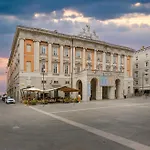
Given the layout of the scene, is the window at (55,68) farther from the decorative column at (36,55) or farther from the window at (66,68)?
the decorative column at (36,55)

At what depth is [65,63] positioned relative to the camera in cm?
4403

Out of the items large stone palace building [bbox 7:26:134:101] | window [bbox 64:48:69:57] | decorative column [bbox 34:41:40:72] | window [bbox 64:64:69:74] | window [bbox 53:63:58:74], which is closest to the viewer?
large stone palace building [bbox 7:26:134:101]

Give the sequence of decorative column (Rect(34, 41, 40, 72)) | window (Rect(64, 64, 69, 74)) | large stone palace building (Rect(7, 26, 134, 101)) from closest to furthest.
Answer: large stone palace building (Rect(7, 26, 134, 101)) → decorative column (Rect(34, 41, 40, 72)) → window (Rect(64, 64, 69, 74))

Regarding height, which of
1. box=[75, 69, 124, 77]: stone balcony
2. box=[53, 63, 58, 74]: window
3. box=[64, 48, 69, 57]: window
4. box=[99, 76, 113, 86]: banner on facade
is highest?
box=[64, 48, 69, 57]: window

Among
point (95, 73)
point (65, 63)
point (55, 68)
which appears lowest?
point (95, 73)

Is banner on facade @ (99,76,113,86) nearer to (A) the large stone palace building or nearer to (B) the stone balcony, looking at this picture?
(A) the large stone palace building

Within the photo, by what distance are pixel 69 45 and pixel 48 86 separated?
11321mm

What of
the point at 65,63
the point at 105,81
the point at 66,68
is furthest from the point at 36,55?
the point at 105,81

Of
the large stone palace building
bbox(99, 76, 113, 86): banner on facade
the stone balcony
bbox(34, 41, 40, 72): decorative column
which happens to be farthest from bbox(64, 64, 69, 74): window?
bbox(99, 76, 113, 86): banner on facade

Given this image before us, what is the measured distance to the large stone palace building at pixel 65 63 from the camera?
127 feet

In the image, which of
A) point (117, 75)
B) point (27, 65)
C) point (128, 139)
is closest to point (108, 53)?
point (117, 75)

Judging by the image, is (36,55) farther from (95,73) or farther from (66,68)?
(95,73)

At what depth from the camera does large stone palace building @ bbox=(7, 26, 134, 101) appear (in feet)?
127

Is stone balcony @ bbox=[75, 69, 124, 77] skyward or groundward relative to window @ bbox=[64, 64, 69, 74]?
groundward
